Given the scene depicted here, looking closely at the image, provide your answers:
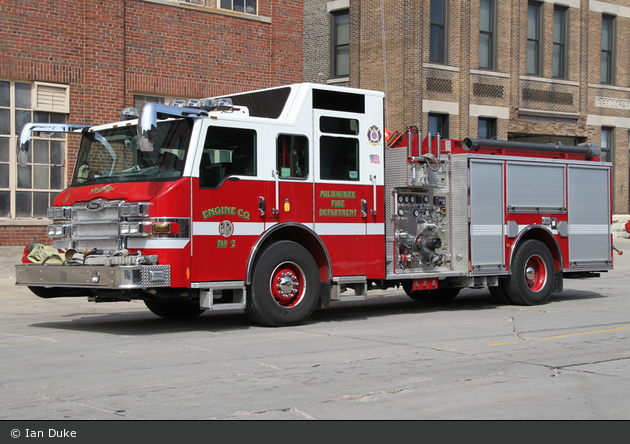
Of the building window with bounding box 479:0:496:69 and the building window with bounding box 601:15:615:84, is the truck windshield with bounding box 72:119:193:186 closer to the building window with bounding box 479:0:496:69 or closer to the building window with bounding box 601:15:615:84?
the building window with bounding box 479:0:496:69

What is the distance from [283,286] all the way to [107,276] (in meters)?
2.28

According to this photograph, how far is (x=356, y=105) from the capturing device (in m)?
10.9

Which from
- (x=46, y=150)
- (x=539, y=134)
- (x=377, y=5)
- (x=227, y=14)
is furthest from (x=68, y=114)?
(x=539, y=134)

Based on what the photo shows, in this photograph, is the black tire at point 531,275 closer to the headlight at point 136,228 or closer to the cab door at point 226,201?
the cab door at point 226,201

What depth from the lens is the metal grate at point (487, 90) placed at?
27.4 m

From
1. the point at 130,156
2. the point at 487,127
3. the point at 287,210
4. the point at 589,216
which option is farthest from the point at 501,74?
the point at 130,156

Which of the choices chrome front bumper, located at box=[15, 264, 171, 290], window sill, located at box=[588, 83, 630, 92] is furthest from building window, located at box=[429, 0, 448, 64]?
chrome front bumper, located at box=[15, 264, 171, 290]

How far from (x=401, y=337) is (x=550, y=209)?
5.06 m

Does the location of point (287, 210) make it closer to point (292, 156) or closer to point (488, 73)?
point (292, 156)

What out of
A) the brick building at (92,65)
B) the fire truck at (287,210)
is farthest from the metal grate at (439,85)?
the fire truck at (287,210)

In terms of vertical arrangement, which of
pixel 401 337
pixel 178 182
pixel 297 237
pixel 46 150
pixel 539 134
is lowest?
pixel 401 337

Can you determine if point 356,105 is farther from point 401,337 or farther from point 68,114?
point 68,114

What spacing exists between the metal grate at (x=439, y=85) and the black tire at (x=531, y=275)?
13.9m

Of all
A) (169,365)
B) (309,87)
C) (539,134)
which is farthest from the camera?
(539,134)
